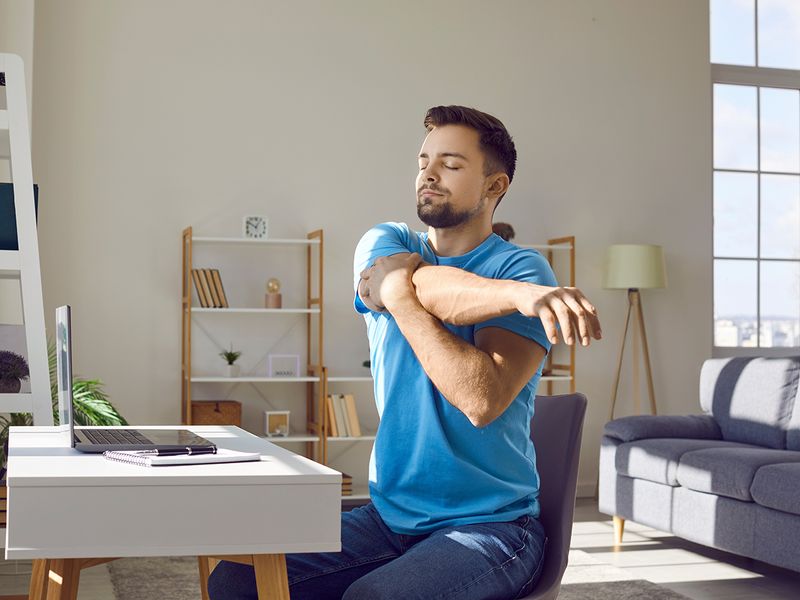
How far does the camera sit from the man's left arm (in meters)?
1.71

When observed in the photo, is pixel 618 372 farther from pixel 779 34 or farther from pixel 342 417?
pixel 779 34

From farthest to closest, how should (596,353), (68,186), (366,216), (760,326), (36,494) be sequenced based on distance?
(760,326)
(596,353)
(366,216)
(68,186)
(36,494)

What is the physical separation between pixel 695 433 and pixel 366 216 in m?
2.26

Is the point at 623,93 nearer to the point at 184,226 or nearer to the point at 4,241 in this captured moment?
the point at 184,226

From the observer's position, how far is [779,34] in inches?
278

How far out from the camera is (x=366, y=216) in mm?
6090

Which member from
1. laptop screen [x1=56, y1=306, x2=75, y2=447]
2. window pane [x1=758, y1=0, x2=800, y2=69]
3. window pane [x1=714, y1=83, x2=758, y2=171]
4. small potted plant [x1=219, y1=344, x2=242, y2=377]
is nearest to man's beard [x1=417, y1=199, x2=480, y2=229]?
laptop screen [x1=56, y1=306, x2=75, y2=447]

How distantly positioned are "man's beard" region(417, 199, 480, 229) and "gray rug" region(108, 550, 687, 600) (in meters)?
2.26

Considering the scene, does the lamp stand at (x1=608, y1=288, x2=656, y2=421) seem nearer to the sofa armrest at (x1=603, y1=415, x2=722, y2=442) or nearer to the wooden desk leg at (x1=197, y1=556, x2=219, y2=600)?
the sofa armrest at (x1=603, y1=415, x2=722, y2=442)

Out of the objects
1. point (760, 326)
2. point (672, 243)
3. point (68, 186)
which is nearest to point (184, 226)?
point (68, 186)

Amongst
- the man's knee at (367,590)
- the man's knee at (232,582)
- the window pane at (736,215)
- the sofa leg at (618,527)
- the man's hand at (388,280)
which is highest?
the window pane at (736,215)

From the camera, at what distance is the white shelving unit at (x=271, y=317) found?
17.9 feet

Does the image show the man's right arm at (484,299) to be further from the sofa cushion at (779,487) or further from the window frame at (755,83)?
the window frame at (755,83)

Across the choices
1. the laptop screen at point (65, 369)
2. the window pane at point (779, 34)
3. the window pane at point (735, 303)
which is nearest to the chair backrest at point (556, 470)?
the laptop screen at point (65, 369)
